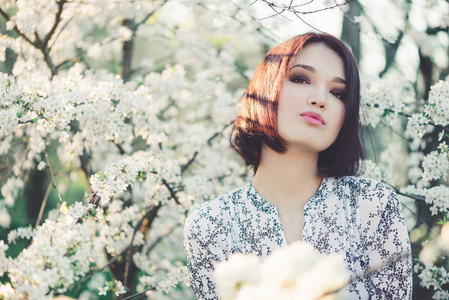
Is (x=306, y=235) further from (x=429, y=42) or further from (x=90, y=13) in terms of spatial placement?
(x=90, y=13)

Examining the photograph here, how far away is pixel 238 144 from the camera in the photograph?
1.85 m

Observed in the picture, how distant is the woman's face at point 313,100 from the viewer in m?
1.42

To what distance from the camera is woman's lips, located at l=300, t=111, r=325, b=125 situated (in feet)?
4.65

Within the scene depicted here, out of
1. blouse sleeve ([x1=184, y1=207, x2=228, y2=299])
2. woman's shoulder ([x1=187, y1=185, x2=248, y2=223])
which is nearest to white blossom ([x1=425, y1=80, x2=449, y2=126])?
woman's shoulder ([x1=187, y1=185, x2=248, y2=223])

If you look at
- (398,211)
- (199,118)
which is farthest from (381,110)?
(199,118)

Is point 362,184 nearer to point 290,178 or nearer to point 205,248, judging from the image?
point 290,178

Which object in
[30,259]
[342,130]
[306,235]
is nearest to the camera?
[30,259]

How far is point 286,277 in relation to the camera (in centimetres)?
63

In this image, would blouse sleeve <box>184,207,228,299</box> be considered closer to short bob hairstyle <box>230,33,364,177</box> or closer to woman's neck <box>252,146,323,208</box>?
woman's neck <box>252,146,323,208</box>

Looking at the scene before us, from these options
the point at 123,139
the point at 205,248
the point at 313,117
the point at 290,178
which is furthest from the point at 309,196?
the point at 123,139

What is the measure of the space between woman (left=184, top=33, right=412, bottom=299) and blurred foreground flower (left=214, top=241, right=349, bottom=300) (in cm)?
82

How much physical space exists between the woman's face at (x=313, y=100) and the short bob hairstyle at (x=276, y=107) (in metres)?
0.02

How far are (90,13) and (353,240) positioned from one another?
2658 millimetres

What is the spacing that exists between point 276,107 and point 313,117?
0.48 ft
